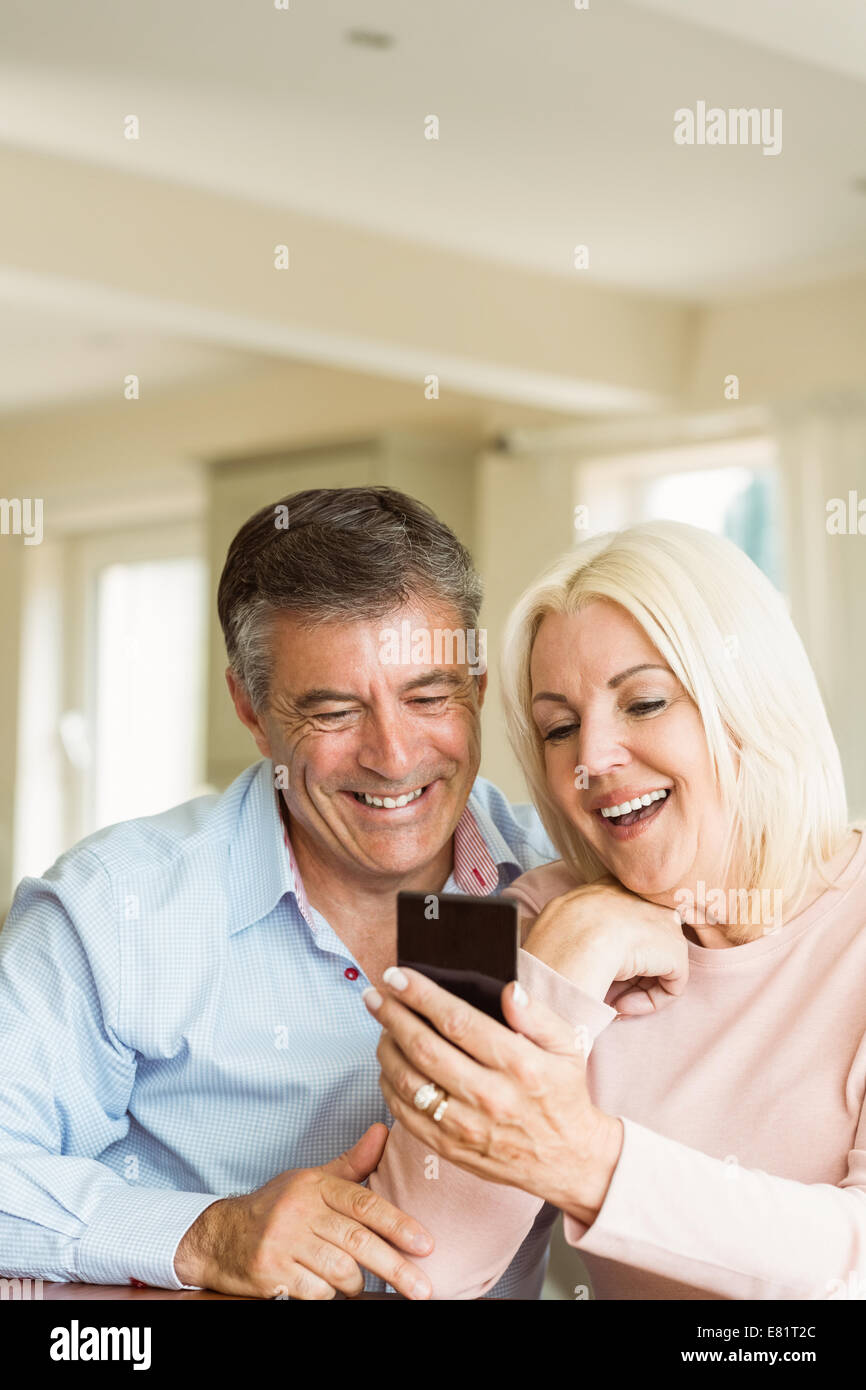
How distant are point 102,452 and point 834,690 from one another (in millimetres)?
3520

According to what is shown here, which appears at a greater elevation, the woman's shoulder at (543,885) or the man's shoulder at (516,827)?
the man's shoulder at (516,827)

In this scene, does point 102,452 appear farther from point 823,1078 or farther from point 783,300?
point 823,1078

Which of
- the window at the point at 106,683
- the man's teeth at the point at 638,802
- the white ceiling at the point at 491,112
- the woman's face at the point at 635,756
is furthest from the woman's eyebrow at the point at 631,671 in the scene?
the window at the point at 106,683

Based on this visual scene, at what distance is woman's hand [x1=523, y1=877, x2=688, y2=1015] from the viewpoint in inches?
54.1

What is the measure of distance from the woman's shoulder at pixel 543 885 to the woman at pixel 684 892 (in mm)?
123

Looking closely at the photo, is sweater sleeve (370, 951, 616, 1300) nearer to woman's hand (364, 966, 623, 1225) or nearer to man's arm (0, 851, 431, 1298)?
man's arm (0, 851, 431, 1298)

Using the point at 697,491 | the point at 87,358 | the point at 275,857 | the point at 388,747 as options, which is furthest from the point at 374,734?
the point at 87,358

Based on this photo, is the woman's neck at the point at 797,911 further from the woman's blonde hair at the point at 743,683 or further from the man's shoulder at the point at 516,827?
the man's shoulder at the point at 516,827

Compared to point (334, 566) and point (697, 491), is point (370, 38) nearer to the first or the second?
point (334, 566)

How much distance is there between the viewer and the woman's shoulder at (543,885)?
5.41 feet

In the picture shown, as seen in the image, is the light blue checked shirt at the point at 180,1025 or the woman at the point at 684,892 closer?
the woman at the point at 684,892

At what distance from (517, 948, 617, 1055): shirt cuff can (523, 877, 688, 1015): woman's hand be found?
0.06 feet

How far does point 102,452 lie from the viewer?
679cm

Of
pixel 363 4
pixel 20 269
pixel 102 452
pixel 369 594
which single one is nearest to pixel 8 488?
pixel 102 452
